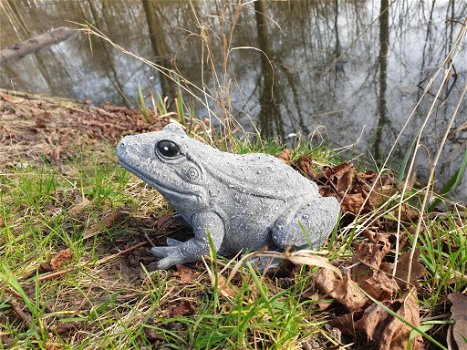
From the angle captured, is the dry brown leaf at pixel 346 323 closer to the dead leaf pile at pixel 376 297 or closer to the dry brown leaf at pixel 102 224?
the dead leaf pile at pixel 376 297

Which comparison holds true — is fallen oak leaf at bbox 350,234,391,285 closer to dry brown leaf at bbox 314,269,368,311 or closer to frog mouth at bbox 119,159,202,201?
dry brown leaf at bbox 314,269,368,311

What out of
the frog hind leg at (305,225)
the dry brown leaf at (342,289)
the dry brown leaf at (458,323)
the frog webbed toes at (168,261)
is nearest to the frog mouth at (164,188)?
the frog webbed toes at (168,261)

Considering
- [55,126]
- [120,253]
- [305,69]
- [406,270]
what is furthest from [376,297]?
[305,69]

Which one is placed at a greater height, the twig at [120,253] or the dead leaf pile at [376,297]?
the twig at [120,253]

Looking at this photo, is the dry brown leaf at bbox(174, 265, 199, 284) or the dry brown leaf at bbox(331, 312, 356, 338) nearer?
the dry brown leaf at bbox(331, 312, 356, 338)

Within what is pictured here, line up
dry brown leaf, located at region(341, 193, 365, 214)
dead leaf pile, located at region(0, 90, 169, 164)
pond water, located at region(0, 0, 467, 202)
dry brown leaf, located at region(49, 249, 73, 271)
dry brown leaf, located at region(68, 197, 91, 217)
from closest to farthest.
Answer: dry brown leaf, located at region(49, 249, 73, 271), dry brown leaf, located at region(341, 193, 365, 214), dry brown leaf, located at region(68, 197, 91, 217), dead leaf pile, located at region(0, 90, 169, 164), pond water, located at region(0, 0, 467, 202)

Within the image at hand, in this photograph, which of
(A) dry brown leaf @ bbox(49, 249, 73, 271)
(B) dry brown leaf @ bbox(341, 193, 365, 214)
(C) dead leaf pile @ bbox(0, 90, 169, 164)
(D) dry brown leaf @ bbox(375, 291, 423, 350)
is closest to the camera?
(D) dry brown leaf @ bbox(375, 291, 423, 350)

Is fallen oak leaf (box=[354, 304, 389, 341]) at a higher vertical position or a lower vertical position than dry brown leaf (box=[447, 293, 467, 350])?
higher

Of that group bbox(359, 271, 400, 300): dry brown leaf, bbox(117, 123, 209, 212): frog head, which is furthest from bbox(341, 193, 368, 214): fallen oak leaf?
bbox(117, 123, 209, 212): frog head
